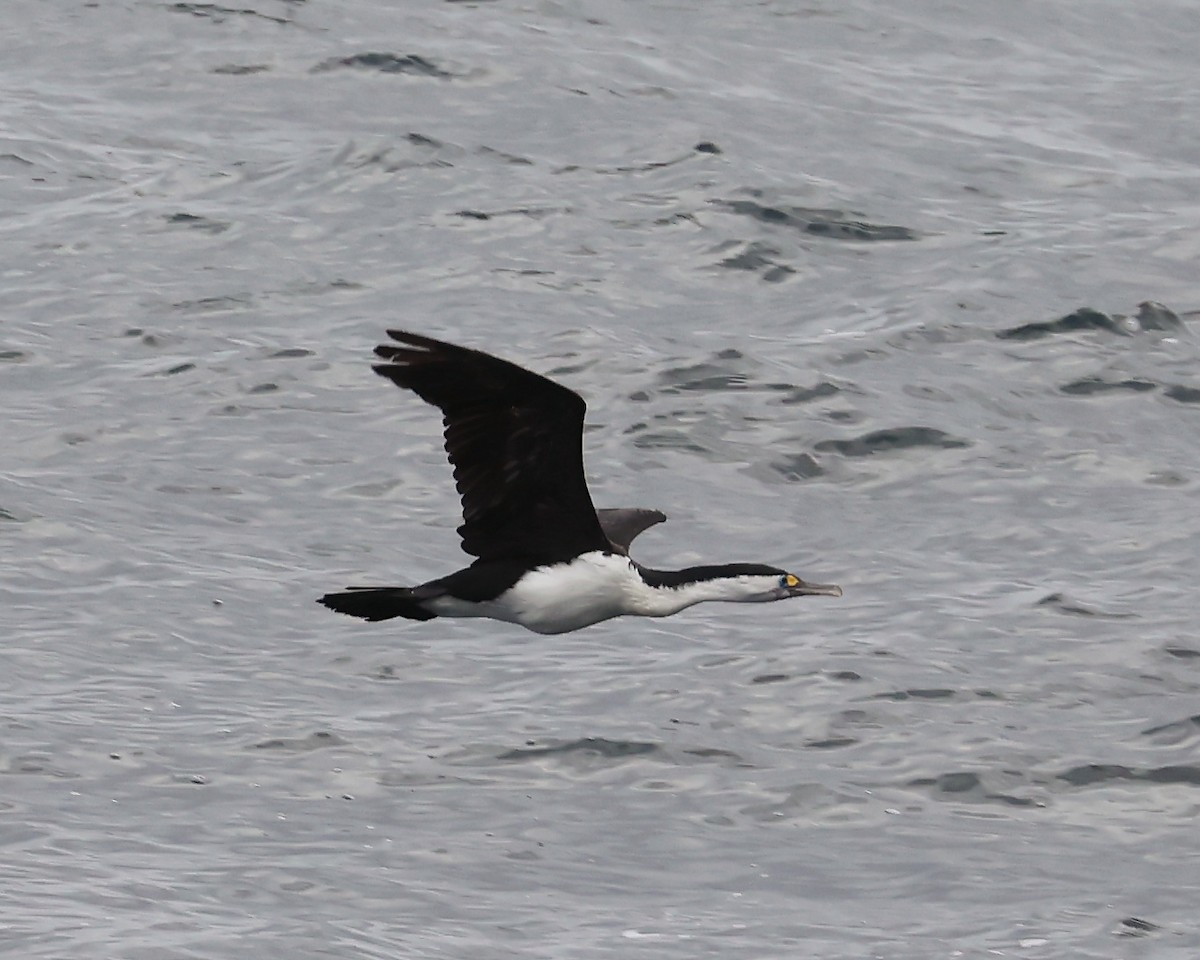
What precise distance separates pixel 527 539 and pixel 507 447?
1.93ft

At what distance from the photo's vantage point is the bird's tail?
33.4ft

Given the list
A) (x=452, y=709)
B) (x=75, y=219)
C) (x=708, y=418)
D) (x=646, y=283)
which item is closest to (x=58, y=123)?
(x=75, y=219)

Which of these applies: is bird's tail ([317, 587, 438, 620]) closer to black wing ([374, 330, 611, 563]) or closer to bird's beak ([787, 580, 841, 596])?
black wing ([374, 330, 611, 563])

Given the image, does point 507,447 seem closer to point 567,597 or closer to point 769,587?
point 567,597

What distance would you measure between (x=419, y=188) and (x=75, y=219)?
2.75m

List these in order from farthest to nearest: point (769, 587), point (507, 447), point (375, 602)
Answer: point (769, 587) → point (507, 447) → point (375, 602)

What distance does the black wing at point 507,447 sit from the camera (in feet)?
32.4

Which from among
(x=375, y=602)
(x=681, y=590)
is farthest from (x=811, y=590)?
(x=375, y=602)

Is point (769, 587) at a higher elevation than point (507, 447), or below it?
below

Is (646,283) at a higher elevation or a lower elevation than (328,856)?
higher

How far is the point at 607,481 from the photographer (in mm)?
15266

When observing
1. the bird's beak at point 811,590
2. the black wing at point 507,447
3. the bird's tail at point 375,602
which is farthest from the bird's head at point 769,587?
the bird's tail at point 375,602

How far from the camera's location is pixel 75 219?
1908cm

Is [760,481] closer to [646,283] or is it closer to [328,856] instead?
[646,283]
